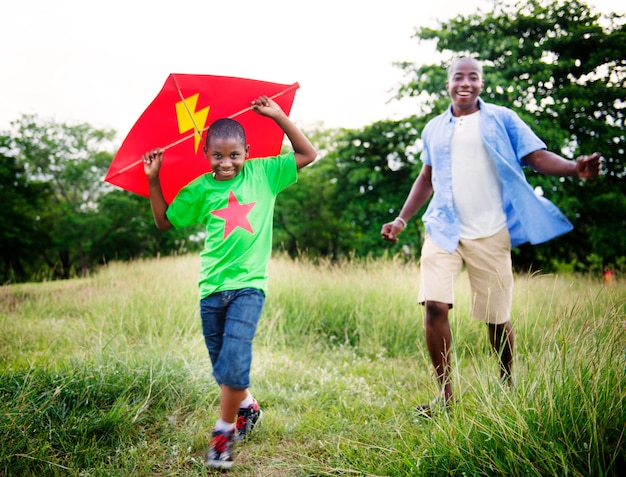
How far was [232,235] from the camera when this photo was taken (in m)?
2.75

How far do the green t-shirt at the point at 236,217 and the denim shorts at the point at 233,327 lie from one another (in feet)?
0.18

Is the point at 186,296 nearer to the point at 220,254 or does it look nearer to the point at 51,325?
the point at 51,325

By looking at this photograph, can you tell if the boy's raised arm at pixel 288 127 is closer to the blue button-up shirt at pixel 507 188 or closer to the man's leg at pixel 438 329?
the blue button-up shirt at pixel 507 188

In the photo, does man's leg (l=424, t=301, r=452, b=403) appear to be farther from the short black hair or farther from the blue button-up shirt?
the short black hair

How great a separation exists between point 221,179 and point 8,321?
162 inches

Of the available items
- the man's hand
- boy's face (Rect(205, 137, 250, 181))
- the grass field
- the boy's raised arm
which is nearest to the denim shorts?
the grass field

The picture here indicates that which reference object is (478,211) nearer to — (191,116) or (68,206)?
(191,116)

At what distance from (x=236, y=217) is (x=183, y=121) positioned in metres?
0.77

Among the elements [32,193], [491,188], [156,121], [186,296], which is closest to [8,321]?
[186,296]

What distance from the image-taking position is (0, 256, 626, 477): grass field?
1.89 meters

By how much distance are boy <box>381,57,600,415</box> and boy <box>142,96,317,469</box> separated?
103 centimetres

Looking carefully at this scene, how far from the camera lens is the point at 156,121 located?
300 centimetres

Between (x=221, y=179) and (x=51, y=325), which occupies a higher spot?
(x=221, y=179)

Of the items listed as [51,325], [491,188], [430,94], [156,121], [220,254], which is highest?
[430,94]
